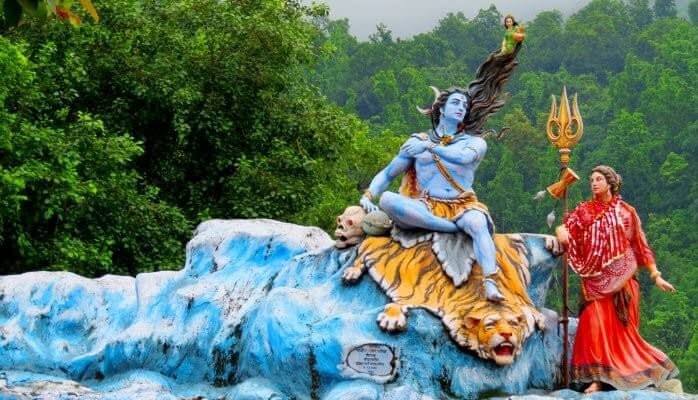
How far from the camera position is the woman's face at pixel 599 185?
1057 centimetres

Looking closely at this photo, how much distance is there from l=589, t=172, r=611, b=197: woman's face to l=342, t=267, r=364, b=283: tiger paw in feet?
5.66

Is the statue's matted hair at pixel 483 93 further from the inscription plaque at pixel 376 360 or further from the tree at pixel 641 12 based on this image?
the tree at pixel 641 12

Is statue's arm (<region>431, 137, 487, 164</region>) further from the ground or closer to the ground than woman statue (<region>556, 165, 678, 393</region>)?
further from the ground

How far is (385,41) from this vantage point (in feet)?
154

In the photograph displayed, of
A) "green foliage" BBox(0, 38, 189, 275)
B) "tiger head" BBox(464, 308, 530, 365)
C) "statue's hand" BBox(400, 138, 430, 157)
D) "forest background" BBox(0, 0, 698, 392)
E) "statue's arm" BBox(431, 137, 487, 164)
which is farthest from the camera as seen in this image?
"forest background" BBox(0, 0, 698, 392)

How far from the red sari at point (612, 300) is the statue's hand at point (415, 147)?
128cm

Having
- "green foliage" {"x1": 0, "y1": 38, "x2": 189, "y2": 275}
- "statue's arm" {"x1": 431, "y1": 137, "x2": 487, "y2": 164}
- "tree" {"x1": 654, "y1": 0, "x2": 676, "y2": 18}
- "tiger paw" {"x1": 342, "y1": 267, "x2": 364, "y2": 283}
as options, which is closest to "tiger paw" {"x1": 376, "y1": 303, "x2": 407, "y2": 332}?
"tiger paw" {"x1": 342, "y1": 267, "x2": 364, "y2": 283}

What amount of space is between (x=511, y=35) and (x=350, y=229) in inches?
71.7

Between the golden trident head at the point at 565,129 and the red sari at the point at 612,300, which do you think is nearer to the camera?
the red sari at the point at 612,300

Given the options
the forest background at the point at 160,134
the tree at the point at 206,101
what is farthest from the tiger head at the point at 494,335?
the tree at the point at 206,101

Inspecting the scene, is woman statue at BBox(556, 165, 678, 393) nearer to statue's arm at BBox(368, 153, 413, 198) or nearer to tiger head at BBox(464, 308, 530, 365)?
tiger head at BBox(464, 308, 530, 365)

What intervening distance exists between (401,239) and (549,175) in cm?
2495

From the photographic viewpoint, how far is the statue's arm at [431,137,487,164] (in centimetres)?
1084

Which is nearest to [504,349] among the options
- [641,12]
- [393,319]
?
[393,319]
